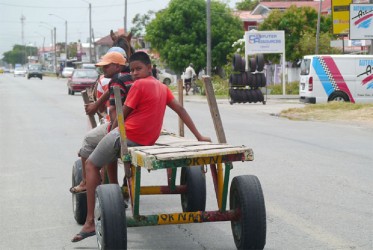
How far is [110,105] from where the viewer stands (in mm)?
7520

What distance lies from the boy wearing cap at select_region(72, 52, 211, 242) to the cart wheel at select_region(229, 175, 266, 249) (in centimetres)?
93

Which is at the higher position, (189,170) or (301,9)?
(301,9)

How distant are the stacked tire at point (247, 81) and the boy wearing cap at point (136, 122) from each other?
24.2 m

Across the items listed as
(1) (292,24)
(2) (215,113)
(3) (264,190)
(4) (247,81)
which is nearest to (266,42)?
(4) (247,81)

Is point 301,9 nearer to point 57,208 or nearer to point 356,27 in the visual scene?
point 356,27

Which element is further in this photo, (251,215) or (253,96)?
(253,96)

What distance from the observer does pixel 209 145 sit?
655cm

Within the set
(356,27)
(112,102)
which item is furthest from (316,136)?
(356,27)

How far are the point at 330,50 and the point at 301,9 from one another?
17.9 ft

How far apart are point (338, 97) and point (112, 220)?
24044 mm

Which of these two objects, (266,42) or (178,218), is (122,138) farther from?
(266,42)

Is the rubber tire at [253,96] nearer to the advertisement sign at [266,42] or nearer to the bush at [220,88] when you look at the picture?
the advertisement sign at [266,42]

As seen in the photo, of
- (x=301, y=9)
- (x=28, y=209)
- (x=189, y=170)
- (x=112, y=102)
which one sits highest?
(x=301, y=9)

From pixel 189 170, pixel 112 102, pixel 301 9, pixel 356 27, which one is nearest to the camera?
pixel 112 102
